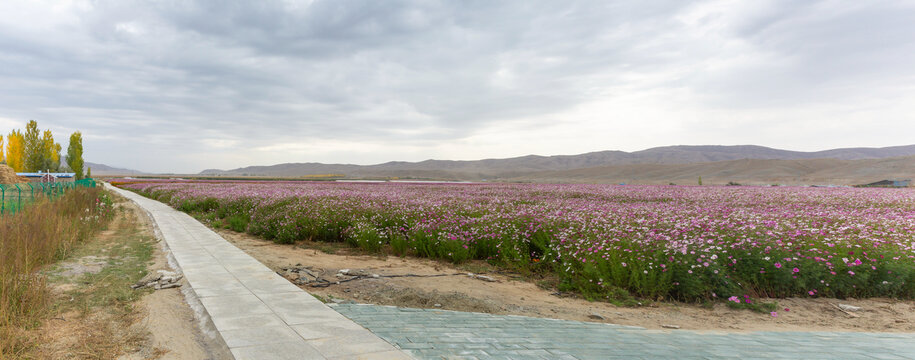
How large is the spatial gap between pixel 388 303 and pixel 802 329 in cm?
537

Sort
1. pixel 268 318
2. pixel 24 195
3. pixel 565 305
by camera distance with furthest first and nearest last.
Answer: pixel 24 195 < pixel 565 305 < pixel 268 318

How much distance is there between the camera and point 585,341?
427 cm

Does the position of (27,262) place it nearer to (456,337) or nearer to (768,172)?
(456,337)

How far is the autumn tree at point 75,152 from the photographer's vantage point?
7012 centimetres

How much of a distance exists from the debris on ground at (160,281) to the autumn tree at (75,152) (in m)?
84.4

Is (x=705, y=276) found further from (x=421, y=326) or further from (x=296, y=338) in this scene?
(x=296, y=338)

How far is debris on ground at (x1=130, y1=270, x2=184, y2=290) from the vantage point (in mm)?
6582

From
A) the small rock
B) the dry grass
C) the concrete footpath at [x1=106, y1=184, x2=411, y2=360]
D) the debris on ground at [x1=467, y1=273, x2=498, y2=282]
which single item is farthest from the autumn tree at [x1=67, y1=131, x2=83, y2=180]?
the small rock

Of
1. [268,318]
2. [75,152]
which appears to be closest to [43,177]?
[75,152]

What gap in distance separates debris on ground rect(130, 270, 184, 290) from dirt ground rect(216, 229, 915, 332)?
5.52 ft

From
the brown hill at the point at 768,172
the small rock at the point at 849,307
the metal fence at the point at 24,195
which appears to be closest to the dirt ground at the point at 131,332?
the small rock at the point at 849,307

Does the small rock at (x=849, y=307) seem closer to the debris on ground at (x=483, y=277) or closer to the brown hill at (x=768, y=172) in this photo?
the debris on ground at (x=483, y=277)

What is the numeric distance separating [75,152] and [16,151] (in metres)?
10.1

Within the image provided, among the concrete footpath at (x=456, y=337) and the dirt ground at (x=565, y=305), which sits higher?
the concrete footpath at (x=456, y=337)
